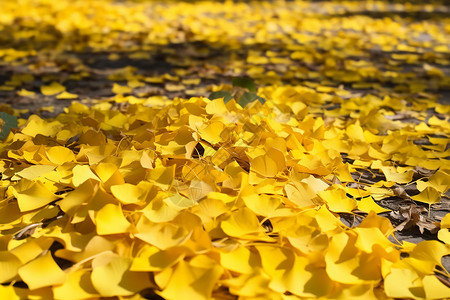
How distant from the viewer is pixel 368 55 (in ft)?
12.8

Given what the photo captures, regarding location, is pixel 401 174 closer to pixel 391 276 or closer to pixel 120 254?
pixel 391 276

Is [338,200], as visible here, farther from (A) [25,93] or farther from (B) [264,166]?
(A) [25,93]

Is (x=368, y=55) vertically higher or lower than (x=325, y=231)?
lower

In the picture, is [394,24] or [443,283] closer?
[443,283]

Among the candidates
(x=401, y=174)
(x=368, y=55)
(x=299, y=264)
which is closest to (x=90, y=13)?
(x=368, y=55)

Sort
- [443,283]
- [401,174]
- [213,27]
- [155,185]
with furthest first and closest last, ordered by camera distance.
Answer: [213,27]
[401,174]
[155,185]
[443,283]

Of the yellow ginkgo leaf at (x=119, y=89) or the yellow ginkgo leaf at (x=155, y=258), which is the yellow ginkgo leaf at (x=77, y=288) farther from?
the yellow ginkgo leaf at (x=119, y=89)

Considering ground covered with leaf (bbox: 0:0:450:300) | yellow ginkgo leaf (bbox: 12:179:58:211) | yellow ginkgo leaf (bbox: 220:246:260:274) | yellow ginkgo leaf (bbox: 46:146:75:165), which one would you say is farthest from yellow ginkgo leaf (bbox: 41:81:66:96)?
yellow ginkgo leaf (bbox: 220:246:260:274)

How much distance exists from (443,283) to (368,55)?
3.03 metres

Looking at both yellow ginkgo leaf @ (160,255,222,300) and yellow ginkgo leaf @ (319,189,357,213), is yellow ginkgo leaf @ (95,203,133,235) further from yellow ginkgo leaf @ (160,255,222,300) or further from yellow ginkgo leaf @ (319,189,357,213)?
yellow ginkgo leaf @ (319,189,357,213)

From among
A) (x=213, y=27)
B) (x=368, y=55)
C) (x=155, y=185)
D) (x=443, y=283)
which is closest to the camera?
(x=443, y=283)

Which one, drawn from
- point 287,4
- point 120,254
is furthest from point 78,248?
point 287,4

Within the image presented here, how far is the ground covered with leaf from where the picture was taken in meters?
1.06

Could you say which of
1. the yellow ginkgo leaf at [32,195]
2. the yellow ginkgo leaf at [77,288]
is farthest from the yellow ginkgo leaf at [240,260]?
the yellow ginkgo leaf at [32,195]
